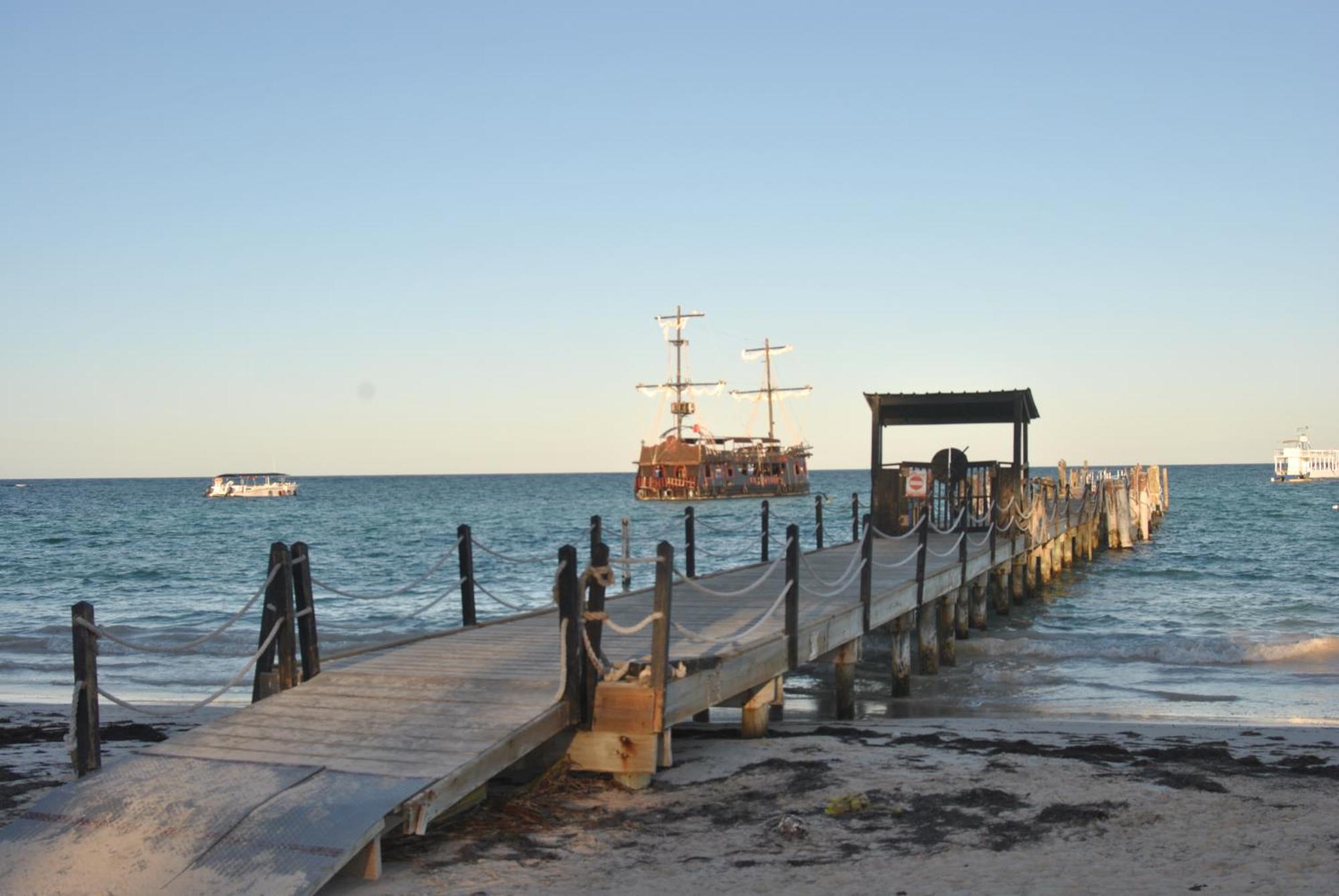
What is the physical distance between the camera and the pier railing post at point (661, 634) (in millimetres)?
8820

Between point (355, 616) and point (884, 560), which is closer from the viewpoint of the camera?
point (884, 560)

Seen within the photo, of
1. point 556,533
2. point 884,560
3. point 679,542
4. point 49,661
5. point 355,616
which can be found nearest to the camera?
point 884,560

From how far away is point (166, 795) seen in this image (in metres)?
7.09

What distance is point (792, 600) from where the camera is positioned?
445 inches

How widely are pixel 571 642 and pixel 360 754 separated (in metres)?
1.70

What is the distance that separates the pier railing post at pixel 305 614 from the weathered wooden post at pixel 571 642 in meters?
2.04

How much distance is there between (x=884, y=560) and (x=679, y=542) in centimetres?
4472

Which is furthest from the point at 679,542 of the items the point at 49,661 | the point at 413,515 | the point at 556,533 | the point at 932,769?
the point at 932,769

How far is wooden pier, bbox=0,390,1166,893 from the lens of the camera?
259 inches

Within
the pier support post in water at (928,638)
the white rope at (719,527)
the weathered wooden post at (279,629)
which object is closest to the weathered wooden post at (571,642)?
the weathered wooden post at (279,629)

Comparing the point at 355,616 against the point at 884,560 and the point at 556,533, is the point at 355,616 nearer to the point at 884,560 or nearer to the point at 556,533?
the point at 884,560

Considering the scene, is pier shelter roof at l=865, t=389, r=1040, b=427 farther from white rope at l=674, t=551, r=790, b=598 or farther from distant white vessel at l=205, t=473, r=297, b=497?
distant white vessel at l=205, t=473, r=297, b=497

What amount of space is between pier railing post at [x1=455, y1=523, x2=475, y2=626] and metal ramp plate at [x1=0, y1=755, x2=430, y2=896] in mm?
5175

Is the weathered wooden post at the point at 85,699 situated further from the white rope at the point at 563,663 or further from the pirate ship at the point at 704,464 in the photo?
the pirate ship at the point at 704,464
